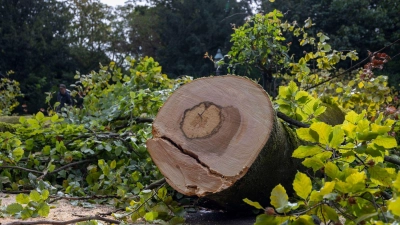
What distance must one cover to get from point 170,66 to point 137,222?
2328cm

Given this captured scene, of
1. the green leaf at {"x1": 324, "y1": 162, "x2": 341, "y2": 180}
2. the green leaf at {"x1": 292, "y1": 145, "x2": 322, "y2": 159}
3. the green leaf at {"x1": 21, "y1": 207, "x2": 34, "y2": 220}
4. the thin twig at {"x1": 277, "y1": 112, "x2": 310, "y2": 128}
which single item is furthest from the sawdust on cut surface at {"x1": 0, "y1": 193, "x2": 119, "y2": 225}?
the green leaf at {"x1": 324, "y1": 162, "x2": 341, "y2": 180}

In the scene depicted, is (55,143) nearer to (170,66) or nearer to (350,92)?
(350,92)

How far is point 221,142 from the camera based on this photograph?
7.22ft

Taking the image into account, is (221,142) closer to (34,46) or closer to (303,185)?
(303,185)

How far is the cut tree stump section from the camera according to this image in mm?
2152

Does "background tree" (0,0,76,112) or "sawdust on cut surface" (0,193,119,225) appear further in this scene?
"background tree" (0,0,76,112)

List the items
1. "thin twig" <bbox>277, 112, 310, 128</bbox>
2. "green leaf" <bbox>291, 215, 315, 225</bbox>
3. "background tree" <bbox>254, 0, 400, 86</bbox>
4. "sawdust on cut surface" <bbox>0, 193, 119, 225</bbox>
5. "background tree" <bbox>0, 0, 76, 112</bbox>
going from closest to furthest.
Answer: "green leaf" <bbox>291, 215, 315, 225</bbox> → "sawdust on cut surface" <bbox>0, 193, 119, 225</bbox> → "thin twig" <bbox>277, 112, 310, 128</bbox> → "background tree" <bbox>254, 0, 400, 86</bbox> → "background tree" <bbox>0, 0, 76, 112</bbox>

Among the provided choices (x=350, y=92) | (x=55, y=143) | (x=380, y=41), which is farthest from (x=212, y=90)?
(x=380, y=41)

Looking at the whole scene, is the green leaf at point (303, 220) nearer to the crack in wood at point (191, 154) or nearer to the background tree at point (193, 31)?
the crack in wood at point (191, 154)

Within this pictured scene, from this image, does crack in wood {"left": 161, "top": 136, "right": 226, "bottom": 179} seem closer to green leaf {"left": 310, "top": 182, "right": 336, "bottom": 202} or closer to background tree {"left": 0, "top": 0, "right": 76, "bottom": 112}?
green leaf {"left": 310, "top": 182, "right": 336, "bottom": 202}

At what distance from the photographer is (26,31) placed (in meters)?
22.8

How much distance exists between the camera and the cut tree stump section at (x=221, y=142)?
2.15 m

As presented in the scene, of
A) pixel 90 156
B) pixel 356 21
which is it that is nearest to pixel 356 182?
pixel 90 156

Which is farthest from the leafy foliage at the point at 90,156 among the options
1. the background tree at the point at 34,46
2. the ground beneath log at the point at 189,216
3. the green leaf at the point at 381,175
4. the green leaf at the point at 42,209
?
the background tree at the point at 34,46
